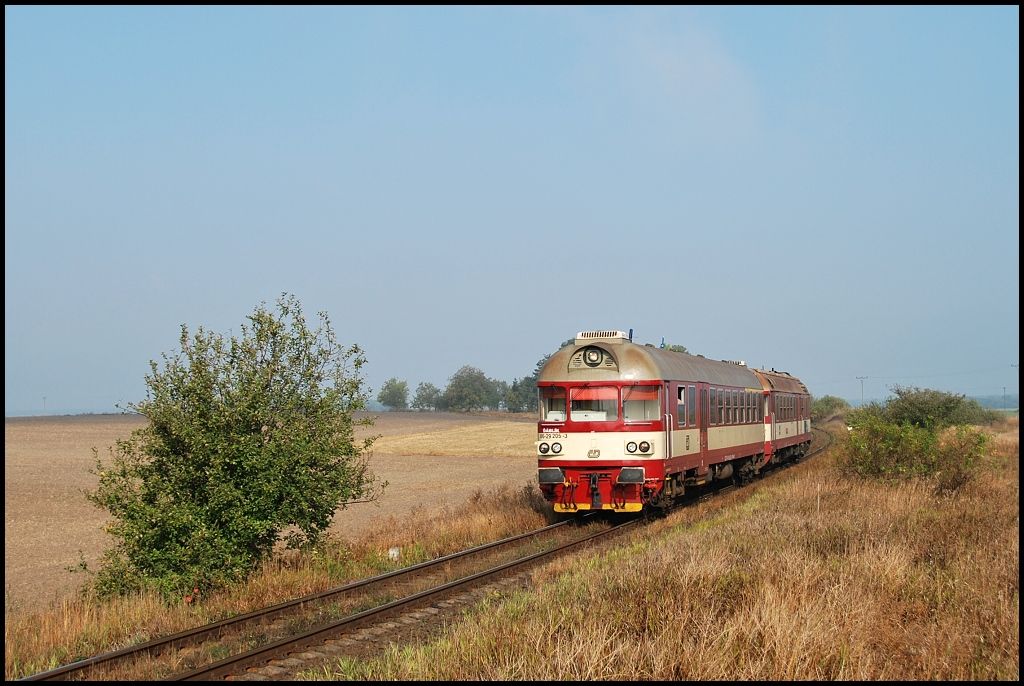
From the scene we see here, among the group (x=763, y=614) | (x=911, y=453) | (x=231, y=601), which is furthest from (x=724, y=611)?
(x=911, y=453)

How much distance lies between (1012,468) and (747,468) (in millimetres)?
8412

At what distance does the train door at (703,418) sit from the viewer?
781 inches

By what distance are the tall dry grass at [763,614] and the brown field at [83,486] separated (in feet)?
30.6

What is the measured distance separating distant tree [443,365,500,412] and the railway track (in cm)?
15349

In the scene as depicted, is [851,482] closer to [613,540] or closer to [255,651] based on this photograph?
[613,540]

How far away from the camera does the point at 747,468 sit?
25.5m

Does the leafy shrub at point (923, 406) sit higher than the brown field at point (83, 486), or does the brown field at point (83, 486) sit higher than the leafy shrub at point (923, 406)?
the leafy shrub at point (923, 406)

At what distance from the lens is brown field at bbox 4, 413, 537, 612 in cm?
1920

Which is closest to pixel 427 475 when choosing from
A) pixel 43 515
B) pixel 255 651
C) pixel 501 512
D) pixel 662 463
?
pixel 43 515

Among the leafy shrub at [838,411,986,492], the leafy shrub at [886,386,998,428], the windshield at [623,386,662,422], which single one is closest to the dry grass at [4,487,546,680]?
the windshield at [623,386,662,422]

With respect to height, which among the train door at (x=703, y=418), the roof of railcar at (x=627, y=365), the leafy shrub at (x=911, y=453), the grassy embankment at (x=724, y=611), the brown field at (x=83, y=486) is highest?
the roof of railcar at (x=627, y=365)

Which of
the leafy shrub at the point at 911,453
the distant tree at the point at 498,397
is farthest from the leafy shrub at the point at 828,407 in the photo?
the leafy shrub at the point at 911,453

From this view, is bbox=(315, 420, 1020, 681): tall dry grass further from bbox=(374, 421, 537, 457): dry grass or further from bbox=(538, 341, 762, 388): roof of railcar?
bbox=(374, 421, 537, 457): dry grass

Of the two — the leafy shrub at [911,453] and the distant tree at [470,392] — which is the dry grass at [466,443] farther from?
the distant tree at [470,392]
